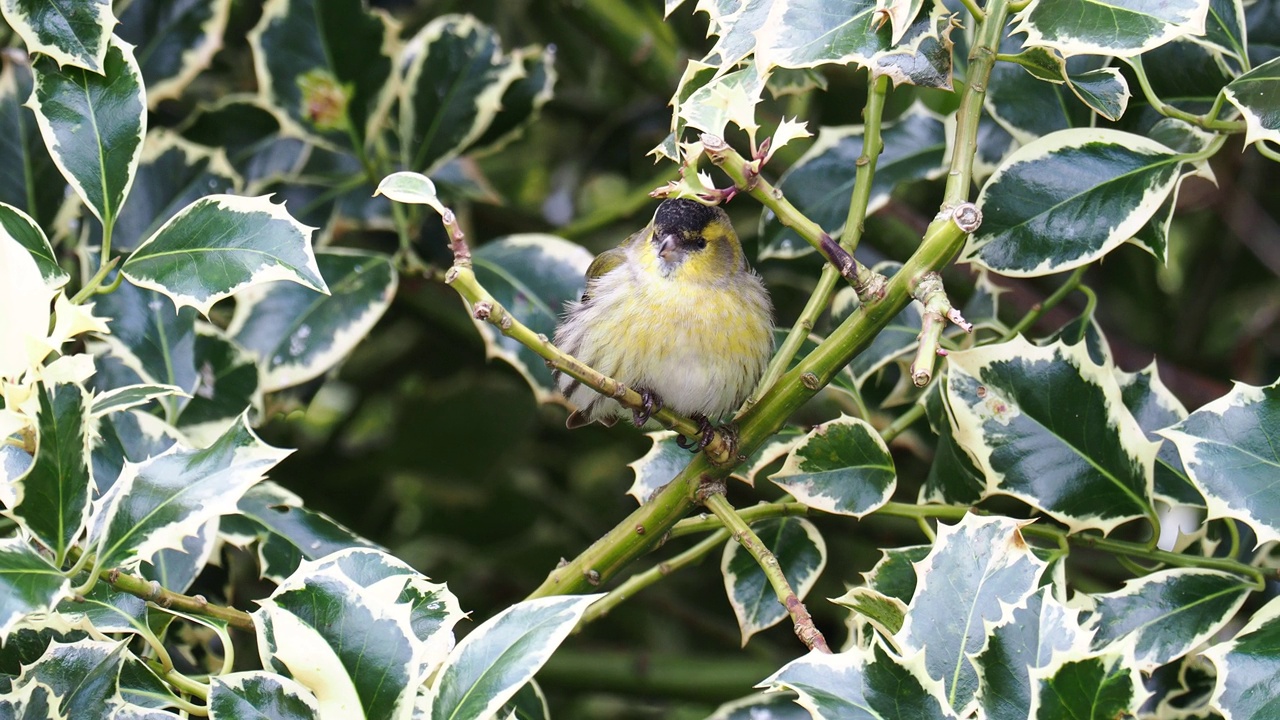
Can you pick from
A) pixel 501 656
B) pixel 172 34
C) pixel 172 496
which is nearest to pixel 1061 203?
pixel 501 656

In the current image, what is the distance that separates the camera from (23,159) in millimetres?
2213

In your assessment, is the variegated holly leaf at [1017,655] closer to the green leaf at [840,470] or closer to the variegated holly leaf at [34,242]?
the green leaf at [840,470]

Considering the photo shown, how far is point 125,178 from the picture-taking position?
1701 millimetres

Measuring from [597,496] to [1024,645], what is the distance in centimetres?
240

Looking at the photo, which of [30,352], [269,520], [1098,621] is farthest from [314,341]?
[1098,621]

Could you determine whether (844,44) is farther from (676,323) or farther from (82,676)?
(82,676)

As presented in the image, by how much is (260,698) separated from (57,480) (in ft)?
1.12

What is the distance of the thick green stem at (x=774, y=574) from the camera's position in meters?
1.34

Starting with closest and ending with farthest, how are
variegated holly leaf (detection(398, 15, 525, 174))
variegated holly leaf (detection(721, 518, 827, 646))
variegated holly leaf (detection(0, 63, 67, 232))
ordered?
variegated holly leaf (detection(721, 518, 827, 646)) → variegated holly leaf (detection(0, 63, 67, 232)) → variegated holly leaf (detection(398, 15, 525, 174))

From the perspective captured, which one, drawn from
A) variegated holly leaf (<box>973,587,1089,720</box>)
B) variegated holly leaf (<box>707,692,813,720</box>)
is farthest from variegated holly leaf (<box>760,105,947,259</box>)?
variegated holly leaf (<box>973,587,1089,720</box>)

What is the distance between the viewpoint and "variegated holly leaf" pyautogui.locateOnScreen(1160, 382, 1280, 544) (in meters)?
1.48

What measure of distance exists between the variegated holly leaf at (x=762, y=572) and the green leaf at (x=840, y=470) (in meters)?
0.23

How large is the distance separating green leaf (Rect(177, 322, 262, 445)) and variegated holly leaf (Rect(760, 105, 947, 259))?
2.96 feet

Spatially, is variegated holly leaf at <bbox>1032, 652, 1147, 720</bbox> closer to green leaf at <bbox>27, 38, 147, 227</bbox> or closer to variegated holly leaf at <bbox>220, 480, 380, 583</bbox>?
variegated holly leaf at <bbox>220, 480, 380, 583</bbox>
